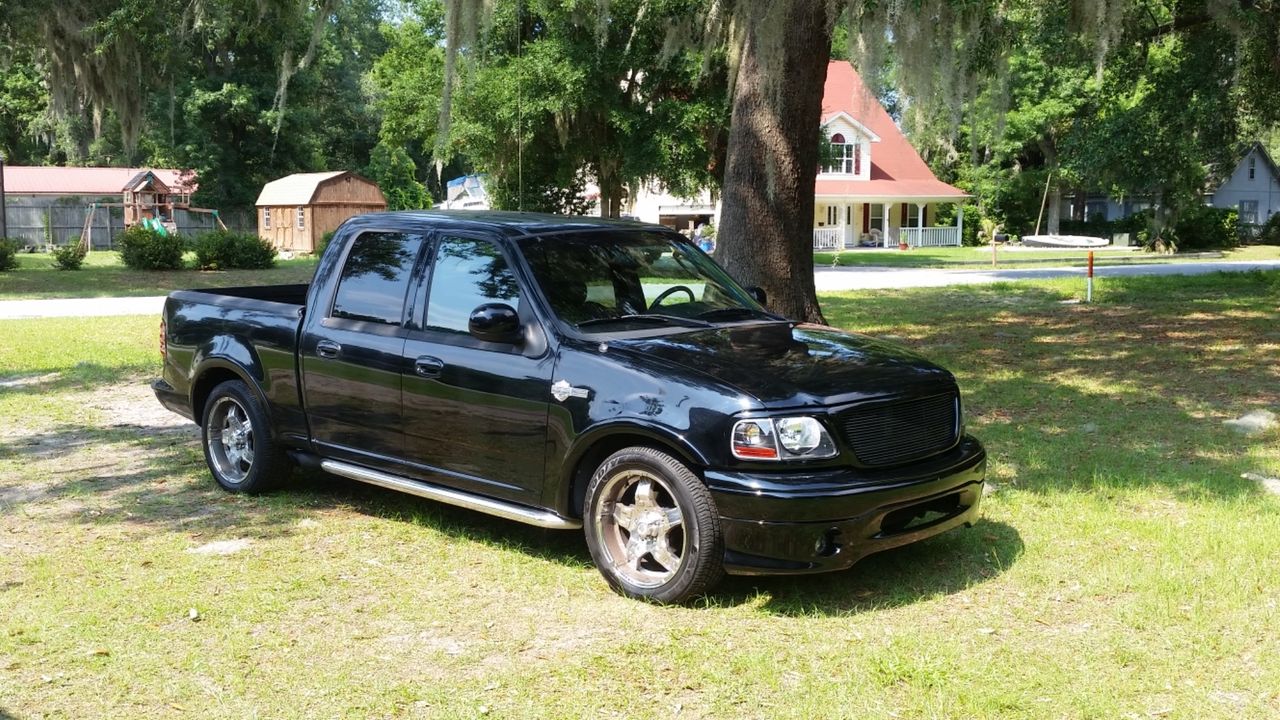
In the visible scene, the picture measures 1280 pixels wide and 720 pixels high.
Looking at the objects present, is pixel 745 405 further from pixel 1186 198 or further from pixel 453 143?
pixel 1186 198

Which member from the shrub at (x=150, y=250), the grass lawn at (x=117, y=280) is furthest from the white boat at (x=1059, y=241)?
the shrub at (x=150, y=250)

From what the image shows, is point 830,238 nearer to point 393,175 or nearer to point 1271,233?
point 1271,233

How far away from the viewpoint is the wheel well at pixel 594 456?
17.3 feet

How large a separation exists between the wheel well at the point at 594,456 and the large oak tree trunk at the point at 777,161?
5473mm

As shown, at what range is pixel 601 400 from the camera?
5.32m

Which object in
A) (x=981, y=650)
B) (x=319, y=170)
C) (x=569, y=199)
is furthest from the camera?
(x=319, y=170)

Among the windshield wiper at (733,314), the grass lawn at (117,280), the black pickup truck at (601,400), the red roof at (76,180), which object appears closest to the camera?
the black pickup truck at (601,400)

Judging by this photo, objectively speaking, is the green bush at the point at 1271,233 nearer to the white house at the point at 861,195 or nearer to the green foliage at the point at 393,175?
the white house at the point at 861,195

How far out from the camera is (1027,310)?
18469mm

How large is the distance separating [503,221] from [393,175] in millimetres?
56208

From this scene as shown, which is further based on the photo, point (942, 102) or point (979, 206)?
point (979, 206)

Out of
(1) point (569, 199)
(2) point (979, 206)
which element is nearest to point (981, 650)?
(1) point (569, 199)

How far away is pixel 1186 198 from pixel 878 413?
43087 millimetres

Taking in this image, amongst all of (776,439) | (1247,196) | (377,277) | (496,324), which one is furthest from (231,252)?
(1247,196)
